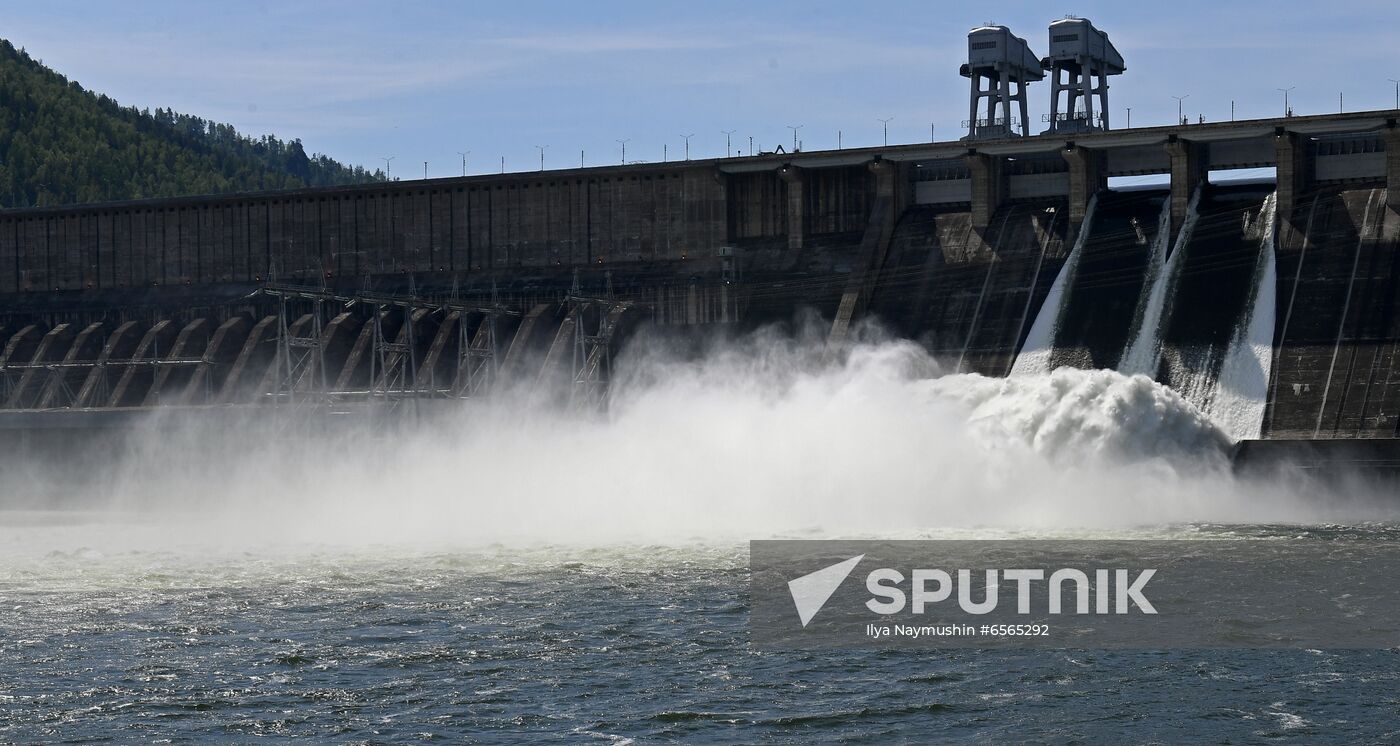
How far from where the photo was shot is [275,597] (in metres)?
38.1

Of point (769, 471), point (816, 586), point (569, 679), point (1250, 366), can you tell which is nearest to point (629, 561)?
point (816, 586)

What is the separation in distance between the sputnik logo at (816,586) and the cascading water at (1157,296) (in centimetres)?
2297

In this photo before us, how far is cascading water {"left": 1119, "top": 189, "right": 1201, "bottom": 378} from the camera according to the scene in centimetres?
6197

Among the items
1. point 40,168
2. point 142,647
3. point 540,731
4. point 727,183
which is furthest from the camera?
point 40,168

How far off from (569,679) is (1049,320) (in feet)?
132

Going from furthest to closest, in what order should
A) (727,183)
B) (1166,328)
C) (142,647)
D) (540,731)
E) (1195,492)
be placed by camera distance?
1. (727,183)
2. (1166,328)
3. (1195,492)
4. (142,647)
5. (540,731)

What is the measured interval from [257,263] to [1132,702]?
6941 cm

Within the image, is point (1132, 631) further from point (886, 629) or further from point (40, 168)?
point (40, 168)

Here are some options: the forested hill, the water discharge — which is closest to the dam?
the water discharge

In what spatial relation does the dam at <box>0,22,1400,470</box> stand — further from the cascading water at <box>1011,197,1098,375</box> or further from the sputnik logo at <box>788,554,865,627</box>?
the sputnik logo at <box>788,554,865,627</box>

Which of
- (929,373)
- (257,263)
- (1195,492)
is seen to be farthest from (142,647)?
(257,263)

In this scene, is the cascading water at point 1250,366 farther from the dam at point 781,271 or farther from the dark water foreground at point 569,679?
the dark water foreground at point 569,679

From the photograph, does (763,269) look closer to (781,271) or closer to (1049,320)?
(781,271)

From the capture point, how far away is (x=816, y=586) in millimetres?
38344
